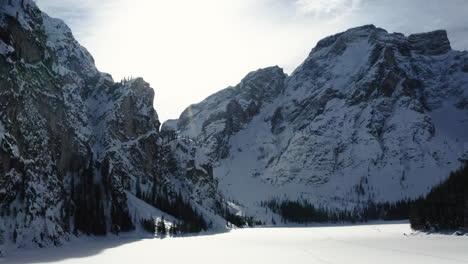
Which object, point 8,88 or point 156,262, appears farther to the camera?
point 8,88

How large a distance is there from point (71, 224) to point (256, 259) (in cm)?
8204

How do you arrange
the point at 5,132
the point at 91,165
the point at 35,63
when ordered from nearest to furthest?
the point at 5,132
the point at 35,63
the point at 91,165

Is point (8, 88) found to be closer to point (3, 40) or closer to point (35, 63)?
point (3, 40)

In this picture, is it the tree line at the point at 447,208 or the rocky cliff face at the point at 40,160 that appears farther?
the tree line at the point at 447,208

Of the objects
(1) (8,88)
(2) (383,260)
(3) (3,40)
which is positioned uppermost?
(3) (3,40)

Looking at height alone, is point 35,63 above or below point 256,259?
above

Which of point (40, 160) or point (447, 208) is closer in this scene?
point (40, 160)

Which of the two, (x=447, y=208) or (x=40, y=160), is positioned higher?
(x=40, y=160)

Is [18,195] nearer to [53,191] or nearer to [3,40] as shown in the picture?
[53,191]

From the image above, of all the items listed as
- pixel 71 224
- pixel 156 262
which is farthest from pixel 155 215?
pixel 156 262

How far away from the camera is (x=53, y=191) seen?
389 feet

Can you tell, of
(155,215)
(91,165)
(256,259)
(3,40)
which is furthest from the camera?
(155,215)

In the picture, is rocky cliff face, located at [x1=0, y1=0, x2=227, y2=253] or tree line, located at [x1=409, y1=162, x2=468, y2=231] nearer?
rocky cliff face, located at [x1=0, y1=0, x2=227, y2=253]

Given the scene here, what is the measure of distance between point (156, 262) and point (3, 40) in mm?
71407
